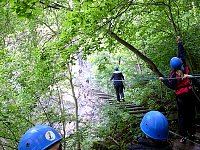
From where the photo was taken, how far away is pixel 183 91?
555cm

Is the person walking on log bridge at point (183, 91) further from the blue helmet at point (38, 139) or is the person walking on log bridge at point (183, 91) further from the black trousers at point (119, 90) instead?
the black trousers at point (119, 90)

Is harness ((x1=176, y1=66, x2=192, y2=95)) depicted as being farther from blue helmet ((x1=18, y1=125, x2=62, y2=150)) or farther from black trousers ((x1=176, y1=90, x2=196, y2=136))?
blue helmet ((x1=18, y1=125, x2=62, y2=150))

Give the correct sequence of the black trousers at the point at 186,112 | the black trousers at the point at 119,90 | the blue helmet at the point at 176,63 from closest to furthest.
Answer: the blue helmet at the point at 176,63, the black trousers at the point at 186,112, the black trousers at the point at 119,90

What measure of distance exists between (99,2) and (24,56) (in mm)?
3631

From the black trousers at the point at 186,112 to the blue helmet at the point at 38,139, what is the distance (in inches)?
157

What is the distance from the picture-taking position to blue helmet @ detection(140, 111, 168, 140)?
2541 mm

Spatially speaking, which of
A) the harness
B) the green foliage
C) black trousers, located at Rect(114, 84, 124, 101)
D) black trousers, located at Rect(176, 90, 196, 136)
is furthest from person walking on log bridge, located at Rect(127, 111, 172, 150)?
black trousers, located at Rect(114, 84, 124, 101)

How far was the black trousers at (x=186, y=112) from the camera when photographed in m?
5.66

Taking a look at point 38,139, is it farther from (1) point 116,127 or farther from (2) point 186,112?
(1) point 116,127

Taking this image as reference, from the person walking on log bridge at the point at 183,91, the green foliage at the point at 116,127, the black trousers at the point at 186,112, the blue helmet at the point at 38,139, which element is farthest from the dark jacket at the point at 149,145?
the green foliage at the point at 116,127

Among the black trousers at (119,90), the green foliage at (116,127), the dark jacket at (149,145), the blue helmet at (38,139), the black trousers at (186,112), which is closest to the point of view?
the blue helmet at (38,139)

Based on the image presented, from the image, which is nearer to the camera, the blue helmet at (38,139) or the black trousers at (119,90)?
the blue helmet at (38,139)

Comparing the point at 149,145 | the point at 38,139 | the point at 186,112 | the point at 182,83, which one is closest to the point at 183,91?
the point at 182,83

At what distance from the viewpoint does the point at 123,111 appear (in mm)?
8266
